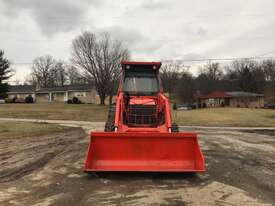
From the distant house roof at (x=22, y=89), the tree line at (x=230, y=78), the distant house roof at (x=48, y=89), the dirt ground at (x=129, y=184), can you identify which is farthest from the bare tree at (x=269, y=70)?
the dirt ground at (x=129, y=184)

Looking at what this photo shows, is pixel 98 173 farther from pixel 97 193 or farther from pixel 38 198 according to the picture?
pixel 38 198

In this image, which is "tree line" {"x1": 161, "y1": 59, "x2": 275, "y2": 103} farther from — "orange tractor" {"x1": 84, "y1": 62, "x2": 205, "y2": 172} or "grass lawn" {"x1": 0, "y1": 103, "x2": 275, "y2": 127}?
"orange tractor" {"x1": 84, "y1": 62, "x2": 205, "y2": 172}

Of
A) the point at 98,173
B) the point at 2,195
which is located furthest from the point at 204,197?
the point at 2,195

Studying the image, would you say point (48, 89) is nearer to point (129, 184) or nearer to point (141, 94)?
point (141, 94)

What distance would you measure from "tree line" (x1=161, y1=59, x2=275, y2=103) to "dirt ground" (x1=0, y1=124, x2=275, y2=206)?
6442cm

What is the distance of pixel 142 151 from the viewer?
772 cm

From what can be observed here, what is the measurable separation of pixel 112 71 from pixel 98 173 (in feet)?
137

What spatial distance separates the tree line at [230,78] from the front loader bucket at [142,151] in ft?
216

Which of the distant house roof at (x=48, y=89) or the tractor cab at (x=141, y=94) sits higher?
the distant house roof at (x=48, y=89)

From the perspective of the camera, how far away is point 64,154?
1083 centimetres

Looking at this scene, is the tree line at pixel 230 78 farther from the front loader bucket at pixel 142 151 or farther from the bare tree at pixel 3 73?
the front loader bucket at pixel 142 151

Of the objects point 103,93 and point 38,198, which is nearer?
point 38,198

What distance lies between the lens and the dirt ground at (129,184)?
594cm

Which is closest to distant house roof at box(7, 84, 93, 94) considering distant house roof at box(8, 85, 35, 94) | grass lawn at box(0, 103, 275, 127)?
distant house roof at box(8, 85, 35, 94)
